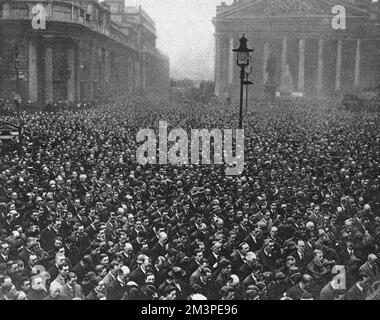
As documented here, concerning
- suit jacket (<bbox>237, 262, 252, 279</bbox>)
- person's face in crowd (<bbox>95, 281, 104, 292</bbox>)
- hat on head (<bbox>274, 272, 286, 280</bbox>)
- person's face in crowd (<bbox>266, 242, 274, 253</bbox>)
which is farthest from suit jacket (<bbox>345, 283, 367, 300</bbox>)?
person's face in crowd (<bbox>95, 281, 104, 292</bbox>)

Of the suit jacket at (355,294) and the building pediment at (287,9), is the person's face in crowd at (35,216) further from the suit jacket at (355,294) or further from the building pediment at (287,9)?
the building pediment at (287,9)

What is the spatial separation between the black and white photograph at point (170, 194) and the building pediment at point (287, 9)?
2387cm

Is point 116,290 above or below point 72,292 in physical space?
below

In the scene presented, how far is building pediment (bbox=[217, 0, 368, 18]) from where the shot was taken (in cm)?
6694

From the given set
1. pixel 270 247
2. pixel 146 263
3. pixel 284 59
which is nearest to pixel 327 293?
pixel 270 247

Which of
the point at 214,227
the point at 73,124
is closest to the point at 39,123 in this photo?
the point at 73,124

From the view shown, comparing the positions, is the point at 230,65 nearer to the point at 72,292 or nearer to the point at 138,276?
the point at 138,276

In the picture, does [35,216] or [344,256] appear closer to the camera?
[344,256]

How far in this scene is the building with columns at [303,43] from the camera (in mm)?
68375

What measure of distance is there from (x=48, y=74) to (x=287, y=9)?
3917 centimetres

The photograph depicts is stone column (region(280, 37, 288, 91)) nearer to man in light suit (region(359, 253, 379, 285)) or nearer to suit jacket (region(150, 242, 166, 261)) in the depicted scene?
suit jacket (region(150, 242, 166, 261))

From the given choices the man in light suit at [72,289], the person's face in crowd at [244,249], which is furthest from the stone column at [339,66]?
the man in light suit at [72,289]

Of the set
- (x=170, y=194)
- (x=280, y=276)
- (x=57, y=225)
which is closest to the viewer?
(x=280, y=276)

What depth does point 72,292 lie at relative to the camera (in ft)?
31.9
